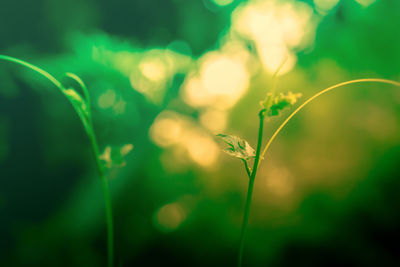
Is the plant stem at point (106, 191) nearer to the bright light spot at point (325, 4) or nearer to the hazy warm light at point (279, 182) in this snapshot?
the hazy warm light at point (279, 182)

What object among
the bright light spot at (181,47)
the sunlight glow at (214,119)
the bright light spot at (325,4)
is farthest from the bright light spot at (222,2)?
the sunlight glow at (214,119)

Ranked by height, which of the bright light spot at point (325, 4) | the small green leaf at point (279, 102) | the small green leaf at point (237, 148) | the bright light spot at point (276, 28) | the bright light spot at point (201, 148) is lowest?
the bright light spot at point (201, 148)

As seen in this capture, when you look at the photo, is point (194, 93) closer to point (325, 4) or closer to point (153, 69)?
point (153, 69)

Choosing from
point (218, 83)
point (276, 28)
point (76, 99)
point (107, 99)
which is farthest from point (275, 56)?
point (76, 99)

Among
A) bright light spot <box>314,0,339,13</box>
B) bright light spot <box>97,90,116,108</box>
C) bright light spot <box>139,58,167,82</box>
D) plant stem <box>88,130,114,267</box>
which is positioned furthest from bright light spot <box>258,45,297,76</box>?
plant stem <box>88,130,114,267</box>

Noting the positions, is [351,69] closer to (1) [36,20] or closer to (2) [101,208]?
(2) [101,208]

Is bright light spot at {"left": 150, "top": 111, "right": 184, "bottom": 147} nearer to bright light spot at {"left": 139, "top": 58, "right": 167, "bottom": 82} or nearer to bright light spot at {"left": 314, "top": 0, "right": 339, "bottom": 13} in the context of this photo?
bright light spot at {"left": 139, "top": 58, "right": 167, "bottom": 82}

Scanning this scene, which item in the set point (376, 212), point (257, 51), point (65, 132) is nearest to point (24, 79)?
point (65, 132)
